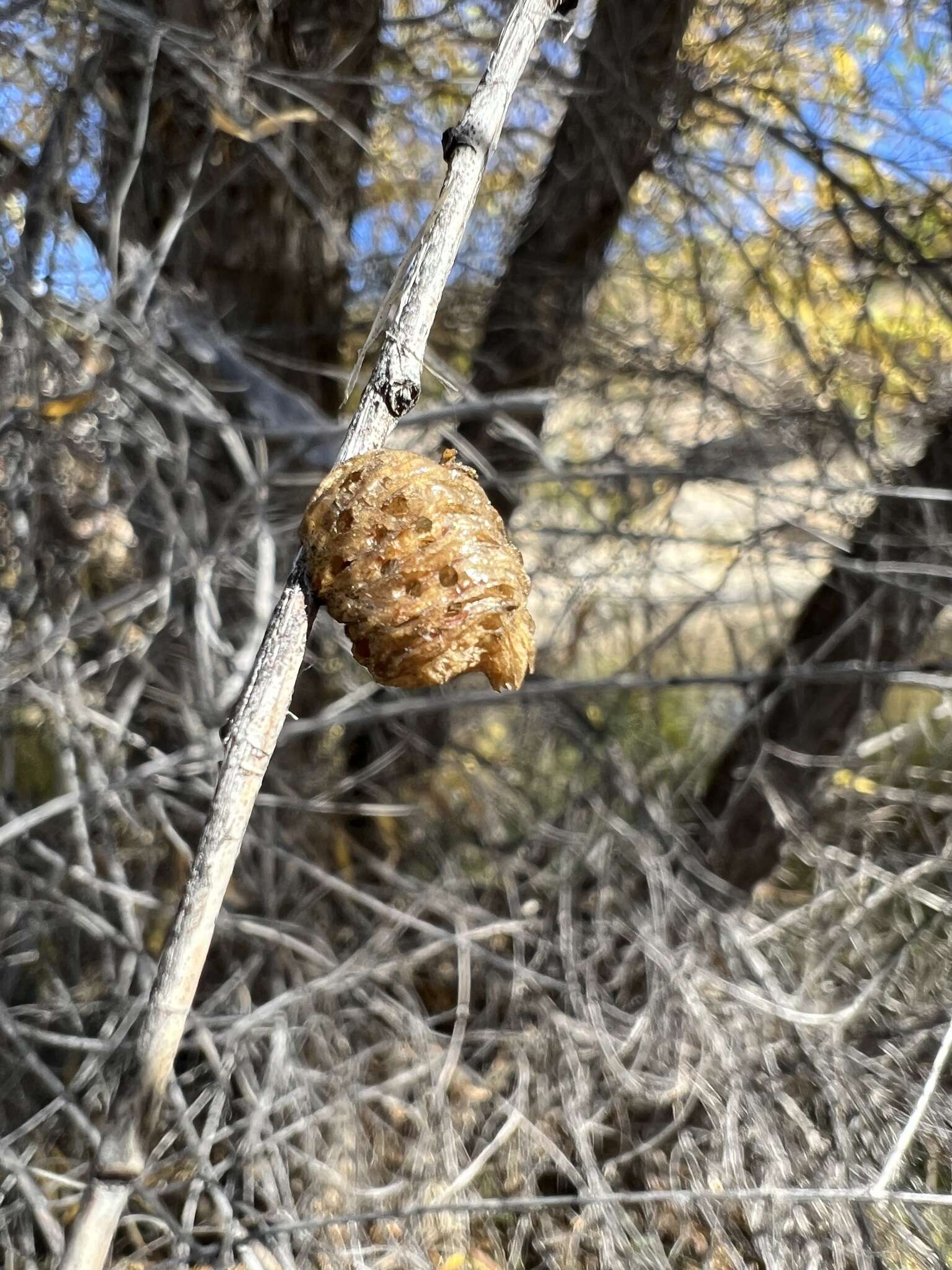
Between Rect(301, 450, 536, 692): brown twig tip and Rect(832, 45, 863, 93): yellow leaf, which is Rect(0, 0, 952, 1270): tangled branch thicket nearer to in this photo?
Rect(832, 45, 863, 93): yellow leaf

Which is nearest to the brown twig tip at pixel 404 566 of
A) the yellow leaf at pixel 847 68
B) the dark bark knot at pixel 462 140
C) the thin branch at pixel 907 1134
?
the dark bark knot at pixel 462 140

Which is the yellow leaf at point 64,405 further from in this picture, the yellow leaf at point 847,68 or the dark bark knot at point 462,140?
the yellow leaf at point 847,68

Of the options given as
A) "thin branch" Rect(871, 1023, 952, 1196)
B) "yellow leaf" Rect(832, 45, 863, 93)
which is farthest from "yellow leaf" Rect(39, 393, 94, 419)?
"yellow leaf" Rect(832, 45, 863, 93)

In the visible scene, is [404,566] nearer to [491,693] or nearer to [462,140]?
[462,140]


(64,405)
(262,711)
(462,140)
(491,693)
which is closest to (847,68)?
(491,693)

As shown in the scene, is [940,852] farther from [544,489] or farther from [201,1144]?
[201,1144]

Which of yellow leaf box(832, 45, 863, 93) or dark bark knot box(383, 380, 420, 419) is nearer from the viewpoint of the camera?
dark bark knot box(383, 380, 420, 419)

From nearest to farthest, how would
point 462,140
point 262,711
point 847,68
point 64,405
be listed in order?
point 262,711, point 462,140, point 64,405, point 847,68
